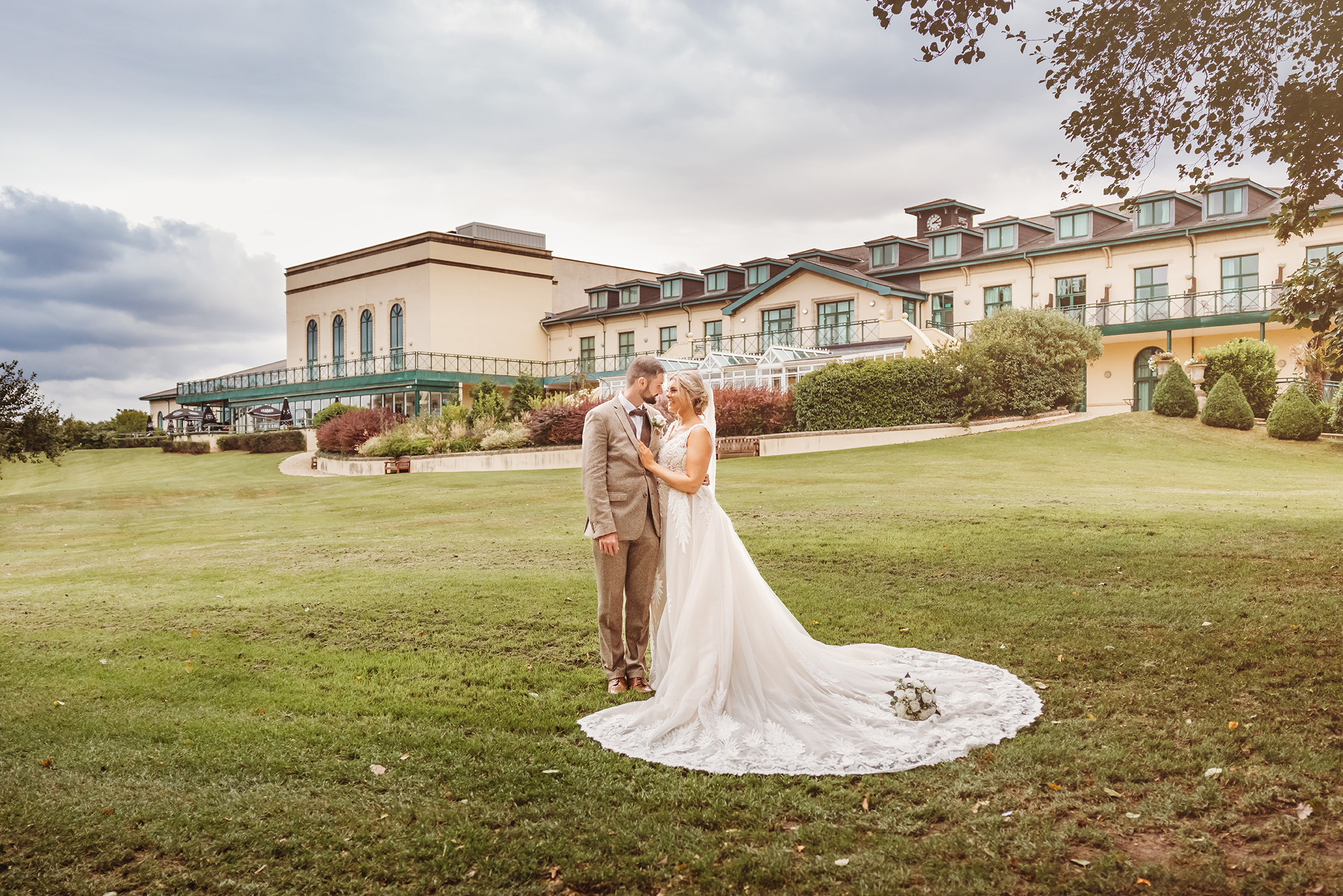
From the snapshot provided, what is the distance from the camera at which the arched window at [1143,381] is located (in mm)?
34906

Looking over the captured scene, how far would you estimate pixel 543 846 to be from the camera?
3.77 metres

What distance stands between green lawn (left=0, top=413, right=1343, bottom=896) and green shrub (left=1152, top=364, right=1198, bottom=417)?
14.0 meters

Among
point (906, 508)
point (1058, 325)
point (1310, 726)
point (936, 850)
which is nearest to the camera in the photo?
point (936, 850)

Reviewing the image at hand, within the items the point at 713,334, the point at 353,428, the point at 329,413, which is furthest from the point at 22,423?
the point at 713,334

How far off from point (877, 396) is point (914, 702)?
22.5m

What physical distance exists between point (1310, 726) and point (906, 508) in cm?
898

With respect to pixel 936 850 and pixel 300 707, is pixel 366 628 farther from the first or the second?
pixel 936 850

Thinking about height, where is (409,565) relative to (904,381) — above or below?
below

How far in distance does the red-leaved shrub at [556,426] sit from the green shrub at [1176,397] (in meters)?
16.3

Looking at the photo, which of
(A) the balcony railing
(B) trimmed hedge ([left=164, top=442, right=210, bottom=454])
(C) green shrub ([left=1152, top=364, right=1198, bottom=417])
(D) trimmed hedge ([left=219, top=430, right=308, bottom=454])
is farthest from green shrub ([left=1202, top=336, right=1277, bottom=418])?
(B) trimmed hedge ([left=164, top=442, right=210, bottom=454])

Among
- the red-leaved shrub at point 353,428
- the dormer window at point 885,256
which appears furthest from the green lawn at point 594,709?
the dormer window at point 885,256

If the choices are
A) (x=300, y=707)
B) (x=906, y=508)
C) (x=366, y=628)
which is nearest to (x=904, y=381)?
(x=906, y=508)

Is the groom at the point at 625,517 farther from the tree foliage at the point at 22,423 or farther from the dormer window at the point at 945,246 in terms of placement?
the dormer window at the point at 945,246

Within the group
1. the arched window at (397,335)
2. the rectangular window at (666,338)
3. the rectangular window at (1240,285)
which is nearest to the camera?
the rectangular window at (1240,285)
